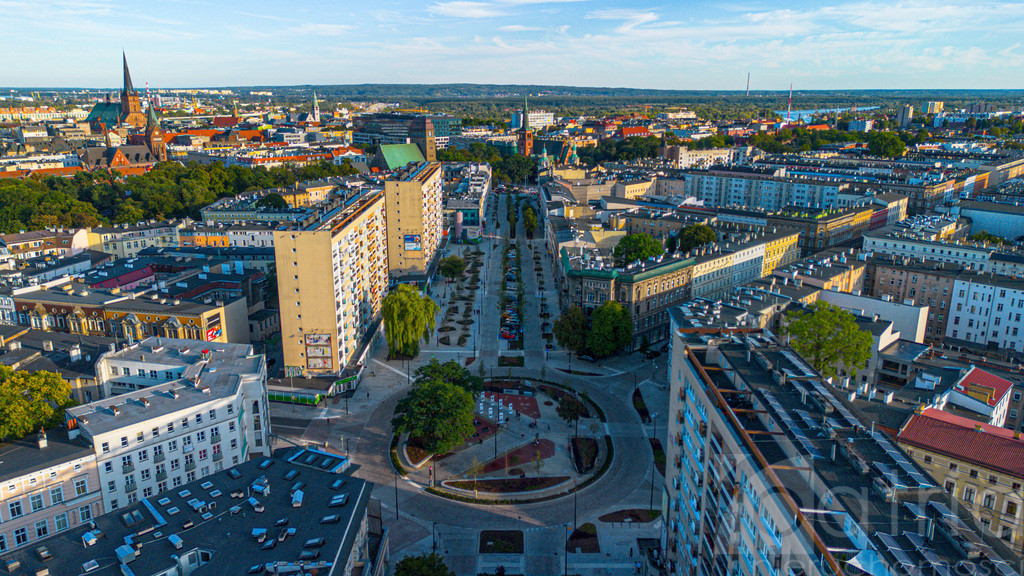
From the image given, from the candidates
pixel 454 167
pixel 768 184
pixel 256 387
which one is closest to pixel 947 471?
pixel 256 387

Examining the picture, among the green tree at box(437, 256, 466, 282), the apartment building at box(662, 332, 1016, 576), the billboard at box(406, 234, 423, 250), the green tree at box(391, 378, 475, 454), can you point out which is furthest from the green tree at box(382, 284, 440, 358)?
the apartment building at box(662, 332, 1016, 576)

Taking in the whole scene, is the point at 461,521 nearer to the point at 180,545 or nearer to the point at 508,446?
the point at 508,446

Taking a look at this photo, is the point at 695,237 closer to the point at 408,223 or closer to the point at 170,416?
the point at 408,223

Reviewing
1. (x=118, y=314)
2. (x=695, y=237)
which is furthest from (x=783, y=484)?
(x=695, y=237)

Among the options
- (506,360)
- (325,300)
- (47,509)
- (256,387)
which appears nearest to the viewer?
(47,509)

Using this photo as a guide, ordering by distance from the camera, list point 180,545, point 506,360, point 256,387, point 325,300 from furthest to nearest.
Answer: point 506,360, point 325,300, point 256,387, point 180,545

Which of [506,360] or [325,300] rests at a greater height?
[325,300]
